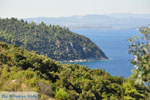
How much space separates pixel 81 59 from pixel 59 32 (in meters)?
31.5

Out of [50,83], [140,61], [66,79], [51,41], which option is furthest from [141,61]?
[51,41]

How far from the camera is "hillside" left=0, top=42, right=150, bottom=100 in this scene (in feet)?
40.7

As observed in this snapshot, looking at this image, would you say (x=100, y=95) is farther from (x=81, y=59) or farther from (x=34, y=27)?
(x=34, y=27)

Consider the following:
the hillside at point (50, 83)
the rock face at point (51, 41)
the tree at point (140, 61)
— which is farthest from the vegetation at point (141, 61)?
the rock face at point (51, 41)

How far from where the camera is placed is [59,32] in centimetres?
18338

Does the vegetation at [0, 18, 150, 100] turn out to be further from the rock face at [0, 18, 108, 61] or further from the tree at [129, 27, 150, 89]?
the rock face at [0, 18, 108, 61]

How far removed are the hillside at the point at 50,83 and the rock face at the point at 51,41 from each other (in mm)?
138188

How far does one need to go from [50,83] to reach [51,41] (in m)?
160

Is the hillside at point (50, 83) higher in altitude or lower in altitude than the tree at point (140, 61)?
lower

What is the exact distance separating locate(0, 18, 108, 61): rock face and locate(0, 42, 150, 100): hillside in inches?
5440

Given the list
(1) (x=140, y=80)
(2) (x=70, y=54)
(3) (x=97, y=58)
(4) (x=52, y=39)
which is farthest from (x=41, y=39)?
(1) (x=140, y=80)

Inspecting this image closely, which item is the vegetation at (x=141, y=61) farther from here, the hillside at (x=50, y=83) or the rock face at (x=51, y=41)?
the rock face at (x=51, y=41)

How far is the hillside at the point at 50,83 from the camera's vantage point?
12.4m

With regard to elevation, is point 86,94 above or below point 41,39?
above
